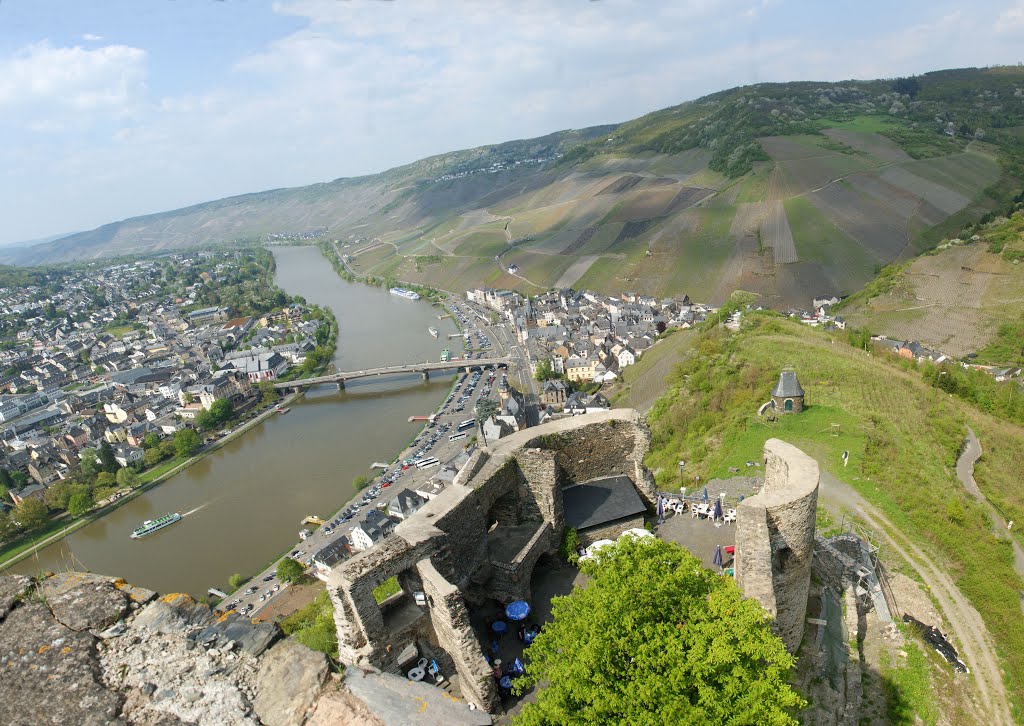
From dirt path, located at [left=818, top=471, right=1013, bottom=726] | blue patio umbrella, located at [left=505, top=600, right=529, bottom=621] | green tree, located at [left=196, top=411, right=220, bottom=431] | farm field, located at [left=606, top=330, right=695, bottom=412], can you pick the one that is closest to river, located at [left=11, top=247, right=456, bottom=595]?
green tree, located at [left=196, top=411, right=220, bottom=431]

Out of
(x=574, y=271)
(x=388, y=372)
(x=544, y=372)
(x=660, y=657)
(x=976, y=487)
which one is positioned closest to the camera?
(x=660, y=657)

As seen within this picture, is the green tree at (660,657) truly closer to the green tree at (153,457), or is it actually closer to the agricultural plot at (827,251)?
the green tree at (153,457)

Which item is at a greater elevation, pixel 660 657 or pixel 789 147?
pixel 789 147

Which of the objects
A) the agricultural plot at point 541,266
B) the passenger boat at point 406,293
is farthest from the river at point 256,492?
the passenger boat at point 406,293

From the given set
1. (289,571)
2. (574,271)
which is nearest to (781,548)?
(289,571)

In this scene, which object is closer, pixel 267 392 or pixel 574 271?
pixel 267 392

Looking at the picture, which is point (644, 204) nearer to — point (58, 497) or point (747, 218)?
point (747, 218)

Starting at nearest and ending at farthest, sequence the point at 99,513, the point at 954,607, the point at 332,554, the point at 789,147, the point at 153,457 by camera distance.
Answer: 1. the point at 954,607
2. the point at 332,554
3. the point at 99,513
4. the point at 153,457
5. the point at 789,147
